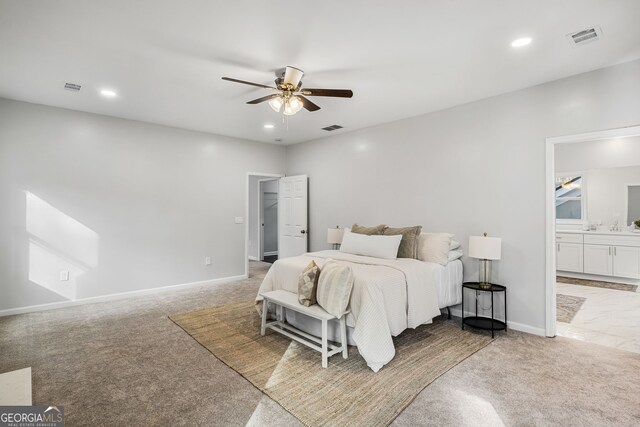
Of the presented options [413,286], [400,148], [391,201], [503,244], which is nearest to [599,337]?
[503,244]

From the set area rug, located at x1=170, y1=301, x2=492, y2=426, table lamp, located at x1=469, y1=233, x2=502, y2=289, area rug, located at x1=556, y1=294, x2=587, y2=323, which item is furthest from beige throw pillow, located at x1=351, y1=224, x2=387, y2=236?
area rug, located at x1=556, y1=294, x2=587, y2=323

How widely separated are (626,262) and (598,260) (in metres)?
0.36

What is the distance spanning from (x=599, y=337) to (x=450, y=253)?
166 cm

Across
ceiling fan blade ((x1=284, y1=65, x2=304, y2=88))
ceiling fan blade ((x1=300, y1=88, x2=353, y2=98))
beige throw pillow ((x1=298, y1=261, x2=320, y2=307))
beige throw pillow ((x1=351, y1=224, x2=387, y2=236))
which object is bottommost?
beige throw pillow ((x1=298, y1=261, x2=320, y2=307))

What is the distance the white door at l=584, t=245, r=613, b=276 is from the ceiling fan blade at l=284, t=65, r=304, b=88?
20.0 feet

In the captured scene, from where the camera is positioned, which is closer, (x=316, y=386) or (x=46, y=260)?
(x=316, y=386)

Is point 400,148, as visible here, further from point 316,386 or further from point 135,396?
point 135,396

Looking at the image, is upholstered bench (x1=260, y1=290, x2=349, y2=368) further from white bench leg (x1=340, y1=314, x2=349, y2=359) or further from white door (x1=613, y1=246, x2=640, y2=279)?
white door (x1=613, y1=246, x2=640, y2=279)

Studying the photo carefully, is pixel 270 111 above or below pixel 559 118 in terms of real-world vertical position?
above

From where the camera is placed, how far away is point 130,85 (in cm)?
348

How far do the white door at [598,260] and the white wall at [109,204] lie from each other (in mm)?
6339

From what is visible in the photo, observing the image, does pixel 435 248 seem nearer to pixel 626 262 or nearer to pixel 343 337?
pixel 343 337

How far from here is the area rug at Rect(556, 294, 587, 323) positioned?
395 cm

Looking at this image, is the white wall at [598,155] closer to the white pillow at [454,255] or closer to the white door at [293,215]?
the white pillow at [454,255]
